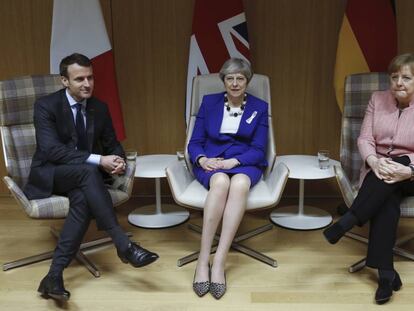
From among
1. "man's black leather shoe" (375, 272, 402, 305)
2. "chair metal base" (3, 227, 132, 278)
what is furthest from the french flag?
"man's black leather shoe" (375, 272, 402, 305)

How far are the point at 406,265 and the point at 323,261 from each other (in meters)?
0.45

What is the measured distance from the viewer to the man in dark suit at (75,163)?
2.46m

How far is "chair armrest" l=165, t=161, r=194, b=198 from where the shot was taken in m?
2.70

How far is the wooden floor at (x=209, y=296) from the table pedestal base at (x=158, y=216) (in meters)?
0.09

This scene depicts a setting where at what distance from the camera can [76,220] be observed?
249 centimetres

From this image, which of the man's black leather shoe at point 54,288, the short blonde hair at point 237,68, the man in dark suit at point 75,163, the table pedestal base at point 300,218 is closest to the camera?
the man's black leather shoe at point 54,288

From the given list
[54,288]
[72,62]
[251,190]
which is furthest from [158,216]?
[72,62]

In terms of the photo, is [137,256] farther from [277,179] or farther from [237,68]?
[237,68]

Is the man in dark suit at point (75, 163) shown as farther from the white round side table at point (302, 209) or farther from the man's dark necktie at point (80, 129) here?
the white round side table at point (302, 209)

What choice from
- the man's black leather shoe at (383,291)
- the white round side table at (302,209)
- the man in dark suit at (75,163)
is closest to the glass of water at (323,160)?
the white round side table at (302,209)

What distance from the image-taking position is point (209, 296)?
2.47m

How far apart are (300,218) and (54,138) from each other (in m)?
1.69

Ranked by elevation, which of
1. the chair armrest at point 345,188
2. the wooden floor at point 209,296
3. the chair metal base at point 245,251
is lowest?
the wooden floor at point 209,296

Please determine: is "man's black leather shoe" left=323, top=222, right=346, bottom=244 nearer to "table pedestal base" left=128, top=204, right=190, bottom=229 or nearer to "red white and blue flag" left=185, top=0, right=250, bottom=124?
"table pedestal base" left=128, top=204, right=190, bottom=229
